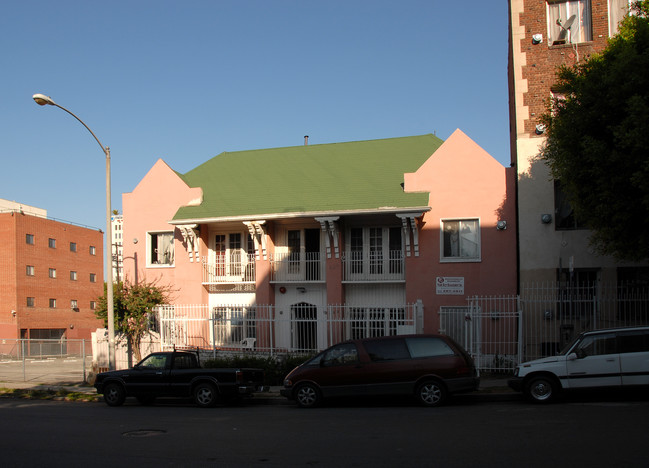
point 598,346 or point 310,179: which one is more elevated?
point 310,179

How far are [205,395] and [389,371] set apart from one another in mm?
4541

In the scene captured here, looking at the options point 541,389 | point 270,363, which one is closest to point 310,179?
point 270,363

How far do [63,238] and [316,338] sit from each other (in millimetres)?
40616

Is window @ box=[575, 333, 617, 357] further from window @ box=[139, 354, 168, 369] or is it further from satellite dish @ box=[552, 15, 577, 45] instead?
satellite dish @ box=[552, 15, 577, 45]

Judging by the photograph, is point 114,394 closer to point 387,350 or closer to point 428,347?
point 387,350

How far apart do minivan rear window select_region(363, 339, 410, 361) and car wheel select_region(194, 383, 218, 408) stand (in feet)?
12.6

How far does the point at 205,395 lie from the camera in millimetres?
14477

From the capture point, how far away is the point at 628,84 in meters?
13.1

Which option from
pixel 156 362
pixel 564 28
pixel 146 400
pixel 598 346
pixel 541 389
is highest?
pixel 564 28

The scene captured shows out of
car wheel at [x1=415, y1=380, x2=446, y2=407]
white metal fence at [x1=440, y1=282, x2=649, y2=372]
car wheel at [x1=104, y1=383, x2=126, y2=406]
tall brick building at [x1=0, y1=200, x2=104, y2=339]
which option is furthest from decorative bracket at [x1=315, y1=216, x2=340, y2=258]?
tall brick building at [x1=0, y1=200, x2=104, y2=339]

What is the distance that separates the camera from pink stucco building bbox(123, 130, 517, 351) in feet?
66.6

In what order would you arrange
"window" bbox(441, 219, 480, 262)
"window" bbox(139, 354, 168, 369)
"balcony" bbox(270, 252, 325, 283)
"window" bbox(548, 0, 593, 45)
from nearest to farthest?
"window" bbox(139, 354, 168, 369) < "window" bbox(548, 0, 593, 45) < "window" bbox(441, 219, 480, 262) < "balcony" bbox(270, 252, 325, 283)

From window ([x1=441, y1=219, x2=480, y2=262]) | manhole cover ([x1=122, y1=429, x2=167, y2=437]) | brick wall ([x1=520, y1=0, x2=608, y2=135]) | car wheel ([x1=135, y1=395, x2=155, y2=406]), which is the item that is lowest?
car wheel ([x1=135, y1=395, x2=155, y2=406])

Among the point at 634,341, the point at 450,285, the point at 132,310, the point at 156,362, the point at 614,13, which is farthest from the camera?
the point at 132,310
